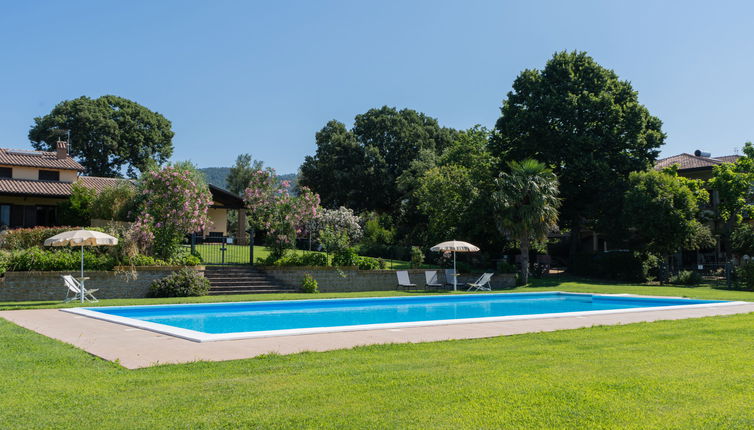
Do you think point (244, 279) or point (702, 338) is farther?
point (244, 279)

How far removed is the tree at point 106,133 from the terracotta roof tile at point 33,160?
15.4 metres

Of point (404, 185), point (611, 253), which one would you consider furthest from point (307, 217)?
point (404, 185)

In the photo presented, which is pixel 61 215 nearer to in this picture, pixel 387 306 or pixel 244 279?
pixel 244 279

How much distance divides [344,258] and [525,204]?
363 inches

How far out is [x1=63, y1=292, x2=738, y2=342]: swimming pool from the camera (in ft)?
37.7

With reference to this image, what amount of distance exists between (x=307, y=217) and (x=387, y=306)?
Answer: 6710 millimetres

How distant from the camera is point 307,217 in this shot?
24.0 m

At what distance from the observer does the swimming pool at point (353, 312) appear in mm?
11500

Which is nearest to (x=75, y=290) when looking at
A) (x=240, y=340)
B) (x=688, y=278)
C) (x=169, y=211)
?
(x=169, y=211)

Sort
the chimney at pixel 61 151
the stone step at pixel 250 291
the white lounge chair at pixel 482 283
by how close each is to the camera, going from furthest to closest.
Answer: the chimney at pixel 61 151
the white lounge chair at pixel 482 283
the stone step at pixel 250 291

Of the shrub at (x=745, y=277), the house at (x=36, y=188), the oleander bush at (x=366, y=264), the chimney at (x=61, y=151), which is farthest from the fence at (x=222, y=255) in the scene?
the shrub at (x=745, y=277)

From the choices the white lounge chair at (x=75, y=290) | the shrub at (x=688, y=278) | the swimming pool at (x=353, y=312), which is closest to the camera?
the swimming pool at (x=353, y=312)

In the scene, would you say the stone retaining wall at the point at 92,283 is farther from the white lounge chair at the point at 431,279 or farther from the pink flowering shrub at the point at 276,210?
the white lounge chair at the point at 431,279

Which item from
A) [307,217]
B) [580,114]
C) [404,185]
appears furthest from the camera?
[404,185]
